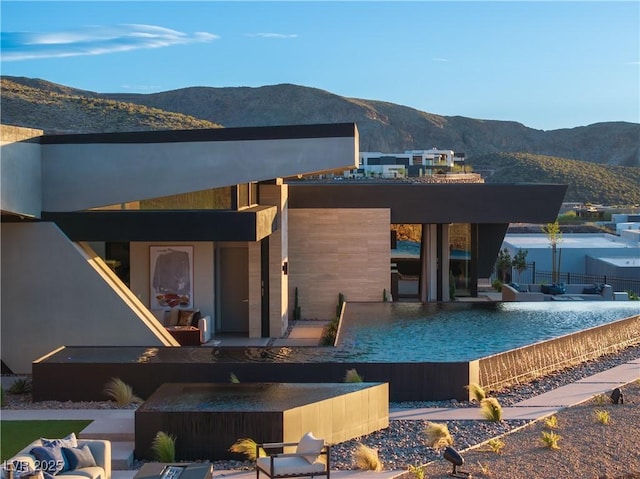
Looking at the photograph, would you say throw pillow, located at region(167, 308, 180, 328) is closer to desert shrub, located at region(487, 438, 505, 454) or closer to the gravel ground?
the gravel ground

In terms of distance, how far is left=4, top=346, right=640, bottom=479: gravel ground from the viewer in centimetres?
1048

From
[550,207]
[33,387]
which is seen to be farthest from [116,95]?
[33,387]

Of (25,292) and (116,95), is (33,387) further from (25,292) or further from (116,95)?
(116,95)

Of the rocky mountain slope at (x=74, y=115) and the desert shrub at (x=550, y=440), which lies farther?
the rocky mountain slope at (x=74, y=115)

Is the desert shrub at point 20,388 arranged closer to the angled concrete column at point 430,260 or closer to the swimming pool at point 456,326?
the swimming pool at point 456,326

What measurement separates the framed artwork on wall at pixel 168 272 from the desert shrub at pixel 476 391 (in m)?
7.97

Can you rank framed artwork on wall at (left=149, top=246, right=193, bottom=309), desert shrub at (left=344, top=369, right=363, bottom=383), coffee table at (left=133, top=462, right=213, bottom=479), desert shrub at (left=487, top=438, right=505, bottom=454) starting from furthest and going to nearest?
framed artwork on wall at (left=149, top=246, right=193, bottom=309) < desert shrub at (left=344, top=369, right=363, bottom=383) < desert shrub at (left=487, top=438, right=505, bottom=454) < coffee table at (left=133, top=462, right=213, bottom=479)

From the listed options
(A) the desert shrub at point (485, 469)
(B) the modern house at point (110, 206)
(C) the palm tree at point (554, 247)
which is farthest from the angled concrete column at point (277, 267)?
(C) the palm tree at point (554, 247)

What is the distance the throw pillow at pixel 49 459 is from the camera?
9236mm

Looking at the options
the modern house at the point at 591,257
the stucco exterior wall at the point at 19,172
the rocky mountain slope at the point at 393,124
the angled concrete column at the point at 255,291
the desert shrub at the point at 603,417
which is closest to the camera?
the desert shrub at the point at 603,417

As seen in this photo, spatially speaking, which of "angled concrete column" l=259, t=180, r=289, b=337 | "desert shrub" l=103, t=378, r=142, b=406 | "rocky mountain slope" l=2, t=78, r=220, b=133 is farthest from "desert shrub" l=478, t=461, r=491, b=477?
"rocky mountain slope" l=2, t=78, r=220, b=133

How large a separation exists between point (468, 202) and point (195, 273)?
846cm

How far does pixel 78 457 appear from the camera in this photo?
959cm

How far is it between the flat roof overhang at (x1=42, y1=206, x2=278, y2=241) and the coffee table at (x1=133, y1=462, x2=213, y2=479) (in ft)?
26.1
